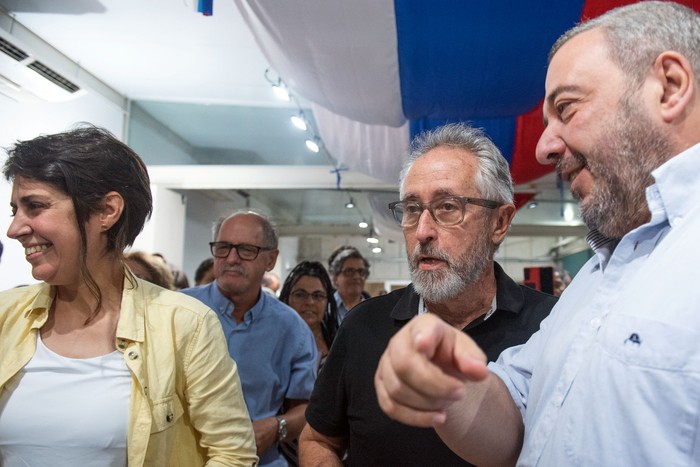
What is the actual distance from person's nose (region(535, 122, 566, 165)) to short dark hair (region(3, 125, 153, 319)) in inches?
34.6

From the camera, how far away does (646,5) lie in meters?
0.92

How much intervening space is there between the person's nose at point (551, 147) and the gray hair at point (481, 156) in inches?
13.8

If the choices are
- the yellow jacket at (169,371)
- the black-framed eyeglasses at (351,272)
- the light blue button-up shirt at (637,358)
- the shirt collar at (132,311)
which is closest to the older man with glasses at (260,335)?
the yellow jacket at (169,371)

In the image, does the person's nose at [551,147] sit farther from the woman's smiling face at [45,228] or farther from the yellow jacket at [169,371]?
the woman's smiling face at [45,228]

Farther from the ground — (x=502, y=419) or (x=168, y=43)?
(x=168, y=43)

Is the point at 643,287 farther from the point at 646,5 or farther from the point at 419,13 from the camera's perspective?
the point at 419,13

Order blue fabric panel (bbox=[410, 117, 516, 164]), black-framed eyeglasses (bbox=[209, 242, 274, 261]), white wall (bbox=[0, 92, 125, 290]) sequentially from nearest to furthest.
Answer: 1. black-framed eyeglasses (bbox=[209, 242, 274, 261])
2. blue fabric panel (bbox=[410, 117, 516, 164])
3. white wall (bbox=[0, 92, 125, 290])

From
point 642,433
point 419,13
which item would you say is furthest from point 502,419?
point 419,13

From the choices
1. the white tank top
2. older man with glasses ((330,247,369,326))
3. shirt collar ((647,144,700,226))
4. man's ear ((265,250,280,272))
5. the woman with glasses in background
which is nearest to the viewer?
shirt collar ((647,144,700,226))

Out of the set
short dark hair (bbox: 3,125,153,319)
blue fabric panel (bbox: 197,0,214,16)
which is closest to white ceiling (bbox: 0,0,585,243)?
blue fabric panel (bbox: 197,0,214,16)

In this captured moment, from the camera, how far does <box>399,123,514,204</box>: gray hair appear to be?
1327mm

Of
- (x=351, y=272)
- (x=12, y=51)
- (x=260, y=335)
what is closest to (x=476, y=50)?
(x=260, y=335)

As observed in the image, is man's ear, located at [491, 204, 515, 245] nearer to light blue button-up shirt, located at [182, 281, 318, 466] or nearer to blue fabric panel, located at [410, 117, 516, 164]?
light blue button-up shirt, located at [182, 281, 318, 466]

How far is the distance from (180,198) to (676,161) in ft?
22.2
